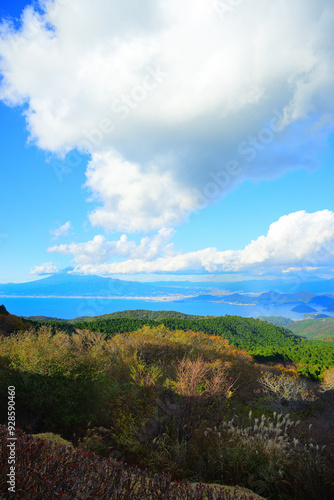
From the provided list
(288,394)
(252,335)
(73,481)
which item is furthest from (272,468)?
(252,335)

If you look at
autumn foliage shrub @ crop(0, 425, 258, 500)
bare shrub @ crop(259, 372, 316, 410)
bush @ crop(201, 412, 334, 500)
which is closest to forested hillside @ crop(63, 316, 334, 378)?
bare shrub @ crop(259, 372, 316, 410)

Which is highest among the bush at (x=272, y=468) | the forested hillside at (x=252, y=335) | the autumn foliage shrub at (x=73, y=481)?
the autumn foliage shrub at (x=73, y=481)

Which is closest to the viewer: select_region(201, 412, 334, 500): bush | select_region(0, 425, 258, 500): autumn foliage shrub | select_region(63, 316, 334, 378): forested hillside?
select_region(0, 425, 258, 500): autumn foliage shrub

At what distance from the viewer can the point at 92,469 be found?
431 cm

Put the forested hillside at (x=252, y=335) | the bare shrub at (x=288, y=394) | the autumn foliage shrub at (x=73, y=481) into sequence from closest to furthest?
the autumn foliage shrub at (x=73, y=481), the bare shrub at (x=288, y=394), the forested hillside at (x=252, y=335)

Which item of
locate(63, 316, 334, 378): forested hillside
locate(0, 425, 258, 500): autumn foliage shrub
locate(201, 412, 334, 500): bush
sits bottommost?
locate(63, 316, 334, 378): forested hillside

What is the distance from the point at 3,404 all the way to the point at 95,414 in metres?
4.44

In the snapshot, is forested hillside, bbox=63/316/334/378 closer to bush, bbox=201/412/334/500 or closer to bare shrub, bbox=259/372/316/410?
bare shrub, bbox=259/372/316/410

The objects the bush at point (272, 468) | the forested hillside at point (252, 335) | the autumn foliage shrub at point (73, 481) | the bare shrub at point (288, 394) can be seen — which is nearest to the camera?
the autumn foliage shrub at point (73, 481)

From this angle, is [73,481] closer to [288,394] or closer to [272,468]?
[272,468]

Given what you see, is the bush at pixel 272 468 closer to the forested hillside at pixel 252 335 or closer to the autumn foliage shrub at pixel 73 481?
the autumn foliage shrub at pixel 73 481

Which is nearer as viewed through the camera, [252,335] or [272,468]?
[272,468]

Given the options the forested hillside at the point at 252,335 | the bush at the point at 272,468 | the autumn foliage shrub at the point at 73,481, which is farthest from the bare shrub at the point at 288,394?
the autumn foliage shrub at the point at 73,481

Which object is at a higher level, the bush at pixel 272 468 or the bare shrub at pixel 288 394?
the bush at pixel 272 468
